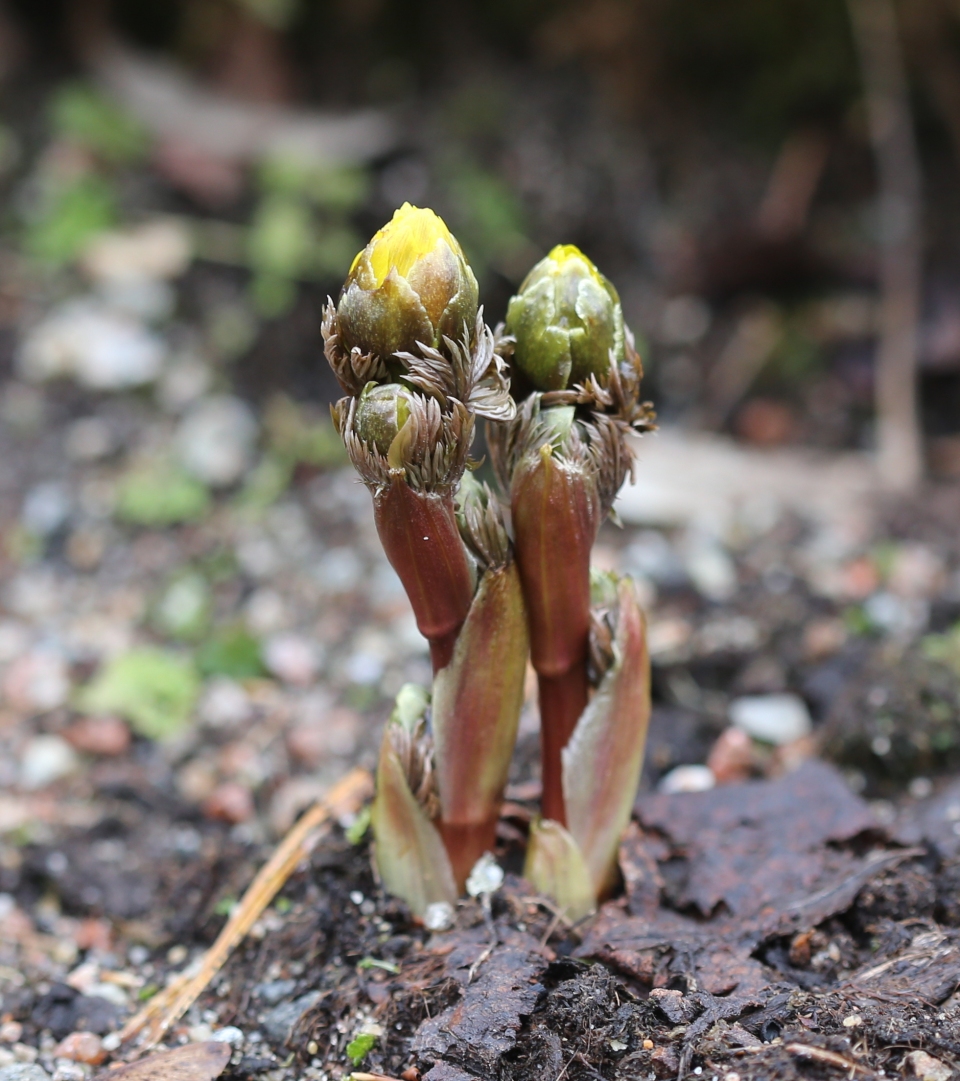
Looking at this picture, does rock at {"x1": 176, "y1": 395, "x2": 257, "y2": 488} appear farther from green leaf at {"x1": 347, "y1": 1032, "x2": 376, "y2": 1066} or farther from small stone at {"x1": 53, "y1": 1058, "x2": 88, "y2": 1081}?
green leaf at {"x1": 347, "y1": 1032, "x2": 376, "y2": 1066}

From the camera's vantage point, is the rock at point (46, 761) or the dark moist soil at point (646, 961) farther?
the rock at point (46, 761)

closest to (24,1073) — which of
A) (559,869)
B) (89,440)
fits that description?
(559,869)

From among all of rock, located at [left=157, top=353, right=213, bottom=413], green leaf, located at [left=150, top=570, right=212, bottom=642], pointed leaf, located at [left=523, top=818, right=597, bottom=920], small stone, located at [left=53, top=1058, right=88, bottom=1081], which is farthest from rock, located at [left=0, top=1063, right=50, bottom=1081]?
rock, located at [left=157, top=353, right=213, bottom=413]

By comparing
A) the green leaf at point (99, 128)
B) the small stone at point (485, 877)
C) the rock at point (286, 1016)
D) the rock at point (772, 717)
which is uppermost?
the green leaf at point (99, 128)

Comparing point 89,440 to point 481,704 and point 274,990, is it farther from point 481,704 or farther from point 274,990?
point 481,704

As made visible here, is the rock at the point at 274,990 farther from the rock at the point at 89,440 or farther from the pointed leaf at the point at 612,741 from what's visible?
the rock at the point at 89,440

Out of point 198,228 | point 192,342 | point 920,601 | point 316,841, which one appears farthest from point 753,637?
point 198,228

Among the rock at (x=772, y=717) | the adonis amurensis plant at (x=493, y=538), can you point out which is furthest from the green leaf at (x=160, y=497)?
the adonis amurensis plant at (x=493, y=538)
